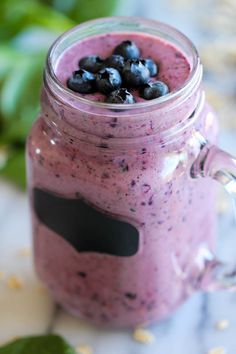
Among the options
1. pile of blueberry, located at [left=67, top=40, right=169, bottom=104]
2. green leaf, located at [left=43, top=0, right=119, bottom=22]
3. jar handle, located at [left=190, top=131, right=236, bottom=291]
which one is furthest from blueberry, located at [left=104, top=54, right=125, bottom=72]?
green leaf, located at [left=43, top=0, right=119, bottom=22]

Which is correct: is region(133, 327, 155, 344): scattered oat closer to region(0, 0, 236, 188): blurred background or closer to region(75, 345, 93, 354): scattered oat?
region(75, 345, 93, 354): scattered oat

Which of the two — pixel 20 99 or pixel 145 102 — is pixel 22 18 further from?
pixel 145 102

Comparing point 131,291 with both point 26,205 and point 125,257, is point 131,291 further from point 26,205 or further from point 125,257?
point 26,205

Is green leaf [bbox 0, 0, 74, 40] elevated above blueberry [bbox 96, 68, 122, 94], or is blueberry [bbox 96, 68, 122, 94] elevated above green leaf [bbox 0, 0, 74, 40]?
blueberry [bbox 96, 68, 122, 94]

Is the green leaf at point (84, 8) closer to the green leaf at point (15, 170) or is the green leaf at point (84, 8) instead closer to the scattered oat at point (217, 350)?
the green leaf at point (15, 170)

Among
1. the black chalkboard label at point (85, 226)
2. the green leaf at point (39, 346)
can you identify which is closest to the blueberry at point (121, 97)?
the black chalkboard label at point (85, 226)

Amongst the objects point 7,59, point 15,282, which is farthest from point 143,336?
point 7,59

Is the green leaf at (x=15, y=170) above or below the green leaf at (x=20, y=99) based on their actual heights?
below
